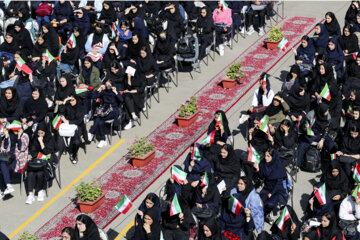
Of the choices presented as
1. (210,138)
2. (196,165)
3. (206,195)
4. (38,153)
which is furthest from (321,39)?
(38,153)

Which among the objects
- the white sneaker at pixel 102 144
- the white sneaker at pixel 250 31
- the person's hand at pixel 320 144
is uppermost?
the person's hand at pixel 320 144

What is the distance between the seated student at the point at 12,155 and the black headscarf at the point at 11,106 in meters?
0.88

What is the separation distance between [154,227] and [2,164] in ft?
14.8

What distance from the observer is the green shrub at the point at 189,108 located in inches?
847

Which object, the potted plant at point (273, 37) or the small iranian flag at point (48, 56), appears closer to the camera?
the small iranian flag at point (48, 56)

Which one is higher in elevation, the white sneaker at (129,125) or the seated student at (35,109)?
the seated student at (35,109)

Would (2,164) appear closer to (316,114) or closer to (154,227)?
(154,227)

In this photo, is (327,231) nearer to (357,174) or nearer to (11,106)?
(357,174)

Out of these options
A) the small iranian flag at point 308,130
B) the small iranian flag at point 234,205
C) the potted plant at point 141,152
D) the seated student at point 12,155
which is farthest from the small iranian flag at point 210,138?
the seated student at point 12,155

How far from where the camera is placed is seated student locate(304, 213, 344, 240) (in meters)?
15.9

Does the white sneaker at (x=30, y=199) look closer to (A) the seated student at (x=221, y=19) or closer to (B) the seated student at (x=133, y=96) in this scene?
(B) the seated student at (x=133, y=96)

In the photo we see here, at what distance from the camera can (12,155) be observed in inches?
754

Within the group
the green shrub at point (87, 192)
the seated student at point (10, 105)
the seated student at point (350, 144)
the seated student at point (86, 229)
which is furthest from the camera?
the seated student at point (10, 105)

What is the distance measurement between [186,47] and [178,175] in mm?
Result: 7224
